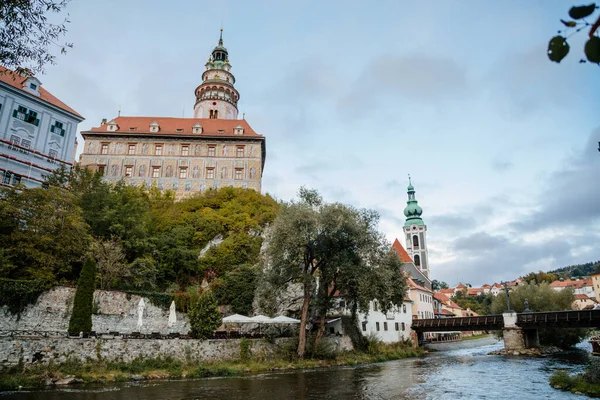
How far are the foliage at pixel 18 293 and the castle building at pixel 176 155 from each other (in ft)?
108

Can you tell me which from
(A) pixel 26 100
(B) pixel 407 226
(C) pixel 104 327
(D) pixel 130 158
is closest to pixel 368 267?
(C) pixel 104 327

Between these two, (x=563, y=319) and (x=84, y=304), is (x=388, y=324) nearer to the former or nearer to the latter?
(x=563, y=319)

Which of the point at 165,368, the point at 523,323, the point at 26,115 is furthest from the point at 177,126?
the point at 523,323

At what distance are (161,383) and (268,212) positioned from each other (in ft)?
81.5

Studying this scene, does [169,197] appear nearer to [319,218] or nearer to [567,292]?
[319,218]

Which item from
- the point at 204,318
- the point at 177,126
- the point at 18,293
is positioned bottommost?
the point at 204,318

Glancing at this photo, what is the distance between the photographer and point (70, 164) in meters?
42.1

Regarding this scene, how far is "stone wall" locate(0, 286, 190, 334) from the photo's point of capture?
2245cm

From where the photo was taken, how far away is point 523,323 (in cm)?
3762

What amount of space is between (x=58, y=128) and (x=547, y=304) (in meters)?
57.4

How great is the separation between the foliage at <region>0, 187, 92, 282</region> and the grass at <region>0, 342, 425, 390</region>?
6.86 metres

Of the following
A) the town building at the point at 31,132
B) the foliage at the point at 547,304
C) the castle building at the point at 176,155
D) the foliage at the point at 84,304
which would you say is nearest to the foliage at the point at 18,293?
the foliage at the point at 84,304

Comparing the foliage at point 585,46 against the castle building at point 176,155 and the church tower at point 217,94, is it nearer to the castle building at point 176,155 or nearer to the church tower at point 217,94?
the castle building at point 176,155

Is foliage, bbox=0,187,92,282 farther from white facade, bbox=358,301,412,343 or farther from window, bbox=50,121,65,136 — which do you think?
white facade, bbox=358,301,412,343
